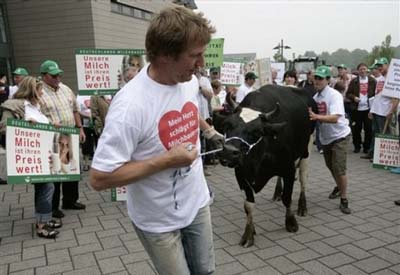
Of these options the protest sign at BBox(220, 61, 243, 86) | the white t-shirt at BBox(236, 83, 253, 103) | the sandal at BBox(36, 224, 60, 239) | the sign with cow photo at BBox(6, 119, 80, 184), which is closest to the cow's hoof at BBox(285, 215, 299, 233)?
the sign with cow photo at BBox(6, 119, 80, 184)

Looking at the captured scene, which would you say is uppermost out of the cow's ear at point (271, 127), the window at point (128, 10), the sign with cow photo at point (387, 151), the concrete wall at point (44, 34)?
the window at point (128, 10)

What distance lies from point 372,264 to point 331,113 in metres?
2.20

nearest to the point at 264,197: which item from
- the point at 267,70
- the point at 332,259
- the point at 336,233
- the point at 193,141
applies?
the point at 336,233

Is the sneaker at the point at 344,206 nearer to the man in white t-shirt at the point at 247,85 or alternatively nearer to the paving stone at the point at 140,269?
the paving stone at the point at 140,269

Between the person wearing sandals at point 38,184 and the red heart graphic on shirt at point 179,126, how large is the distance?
11.4 ft

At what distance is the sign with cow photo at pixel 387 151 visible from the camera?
612cm

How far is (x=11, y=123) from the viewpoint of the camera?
15.5ft

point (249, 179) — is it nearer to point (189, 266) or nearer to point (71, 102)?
point (189, 266)

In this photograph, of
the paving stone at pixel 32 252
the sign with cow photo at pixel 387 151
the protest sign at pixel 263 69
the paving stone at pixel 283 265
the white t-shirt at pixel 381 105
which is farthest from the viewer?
the protest sign at pixel 263 69

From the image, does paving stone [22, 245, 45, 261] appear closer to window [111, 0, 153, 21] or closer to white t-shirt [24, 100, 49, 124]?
white t-shirt [24, 100, 49, 124]

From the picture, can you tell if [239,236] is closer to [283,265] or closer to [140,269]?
[283,265]

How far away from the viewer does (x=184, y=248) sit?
228 centimetres

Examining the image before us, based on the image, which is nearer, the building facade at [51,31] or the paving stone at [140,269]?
the paving stone at [140,269]

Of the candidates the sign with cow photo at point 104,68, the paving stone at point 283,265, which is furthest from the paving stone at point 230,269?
the sign with cow photo at point 104,68
